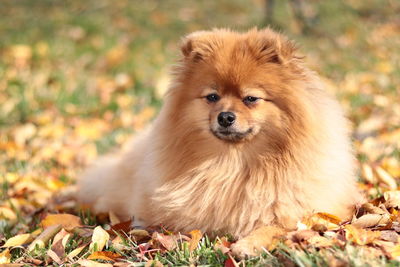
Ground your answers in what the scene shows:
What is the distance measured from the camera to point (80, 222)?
11.1 ft

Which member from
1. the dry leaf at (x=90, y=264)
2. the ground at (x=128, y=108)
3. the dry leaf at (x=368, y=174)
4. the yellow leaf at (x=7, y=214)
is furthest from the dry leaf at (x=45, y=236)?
the dry leaf at (x=368, y=174)

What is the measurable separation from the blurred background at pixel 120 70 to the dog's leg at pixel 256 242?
1.13 meters

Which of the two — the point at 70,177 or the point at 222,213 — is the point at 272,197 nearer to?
the point at 222,213

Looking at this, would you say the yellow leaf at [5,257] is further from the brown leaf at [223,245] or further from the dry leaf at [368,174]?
the dry leaf at [368,174]

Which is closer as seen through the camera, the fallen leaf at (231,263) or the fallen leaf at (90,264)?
the fallen leaf at (231,263)

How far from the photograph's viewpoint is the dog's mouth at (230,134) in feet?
8.95

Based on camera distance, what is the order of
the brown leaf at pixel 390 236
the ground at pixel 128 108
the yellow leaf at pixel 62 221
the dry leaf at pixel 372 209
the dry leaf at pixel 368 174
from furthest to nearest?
the dry leaf at pixel 368 174 → the yellow leaf at pixel 62 221 → the dry leaf at pixel 372 209 → the ground at pixel 128 108 → the brown leaf at pixel 390 236

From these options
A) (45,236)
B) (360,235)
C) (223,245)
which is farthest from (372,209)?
(45,236)

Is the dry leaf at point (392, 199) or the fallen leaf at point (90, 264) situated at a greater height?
the dry leaf at point (392, 199)

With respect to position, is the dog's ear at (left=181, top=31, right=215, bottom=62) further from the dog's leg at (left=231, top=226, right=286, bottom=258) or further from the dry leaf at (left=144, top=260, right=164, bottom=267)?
the dry leaf at (left=144, top=260, right=164, bottom=267)

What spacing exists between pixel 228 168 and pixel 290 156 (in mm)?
357

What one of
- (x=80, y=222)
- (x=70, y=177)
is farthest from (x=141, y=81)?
(x=80, y=222)

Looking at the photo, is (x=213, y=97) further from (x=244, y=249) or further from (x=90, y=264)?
(x=90, y=264)

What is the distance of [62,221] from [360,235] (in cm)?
186
